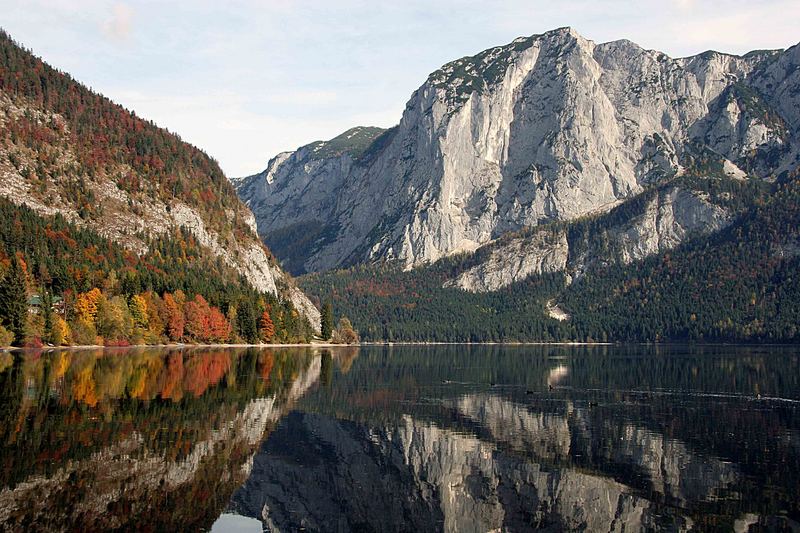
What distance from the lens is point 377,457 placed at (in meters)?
46.2

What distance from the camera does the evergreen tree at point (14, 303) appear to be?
11206 cm

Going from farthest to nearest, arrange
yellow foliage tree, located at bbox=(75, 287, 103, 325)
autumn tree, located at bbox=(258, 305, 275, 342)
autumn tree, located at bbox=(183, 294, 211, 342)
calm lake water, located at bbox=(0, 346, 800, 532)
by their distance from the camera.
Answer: autumn tree, located at bbox=(258, 305, 275, 342) → autumn tree, located at bbox=(183, 294, 211, 342) → yellow foliage tree, located at bbox=(75, 287, 103, 325) → calm lake water, located at bbox=(0, 346, 800, 532)

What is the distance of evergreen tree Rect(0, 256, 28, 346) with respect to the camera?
112062 mm

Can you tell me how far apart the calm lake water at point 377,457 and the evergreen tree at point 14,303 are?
3477 cm

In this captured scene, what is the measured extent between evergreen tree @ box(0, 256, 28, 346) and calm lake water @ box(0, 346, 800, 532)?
114ft

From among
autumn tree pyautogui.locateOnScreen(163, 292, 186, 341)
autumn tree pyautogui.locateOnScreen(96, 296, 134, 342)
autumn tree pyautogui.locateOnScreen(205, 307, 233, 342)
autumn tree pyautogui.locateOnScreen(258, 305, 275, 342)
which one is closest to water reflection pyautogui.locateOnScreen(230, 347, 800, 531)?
autumn tree pyautogui.locateOnScreen(96, 296, 134, 342)

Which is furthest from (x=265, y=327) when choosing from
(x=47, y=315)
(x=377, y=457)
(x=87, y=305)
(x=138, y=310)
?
(x=377, y=457)

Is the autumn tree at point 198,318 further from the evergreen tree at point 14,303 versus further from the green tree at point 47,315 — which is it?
the evergreen tree at point 14,303

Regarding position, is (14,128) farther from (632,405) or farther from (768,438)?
(768,438)

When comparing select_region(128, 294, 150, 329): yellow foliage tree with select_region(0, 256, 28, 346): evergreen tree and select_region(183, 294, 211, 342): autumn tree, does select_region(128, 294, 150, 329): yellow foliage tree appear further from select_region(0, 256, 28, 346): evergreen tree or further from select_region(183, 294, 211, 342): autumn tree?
select_region(0, 256, 28, 346): evergreen tree

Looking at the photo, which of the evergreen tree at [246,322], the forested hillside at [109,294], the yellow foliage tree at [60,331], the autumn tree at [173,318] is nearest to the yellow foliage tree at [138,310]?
the forested hillside at [109,294]

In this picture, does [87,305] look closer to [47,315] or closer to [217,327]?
[47,315]

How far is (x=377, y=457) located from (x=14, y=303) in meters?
83.9

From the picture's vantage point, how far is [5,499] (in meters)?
29.8
